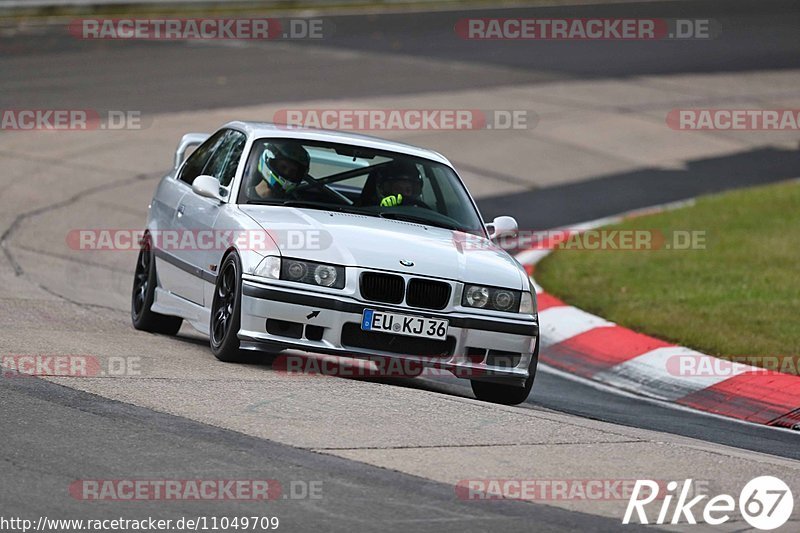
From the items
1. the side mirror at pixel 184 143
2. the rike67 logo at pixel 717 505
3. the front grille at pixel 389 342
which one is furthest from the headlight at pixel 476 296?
the side mirror at pixel 184 143

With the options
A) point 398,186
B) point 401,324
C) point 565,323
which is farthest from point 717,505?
point 565,323

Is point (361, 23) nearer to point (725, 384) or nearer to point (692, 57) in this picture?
point (692, 57)

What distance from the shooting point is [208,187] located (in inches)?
360

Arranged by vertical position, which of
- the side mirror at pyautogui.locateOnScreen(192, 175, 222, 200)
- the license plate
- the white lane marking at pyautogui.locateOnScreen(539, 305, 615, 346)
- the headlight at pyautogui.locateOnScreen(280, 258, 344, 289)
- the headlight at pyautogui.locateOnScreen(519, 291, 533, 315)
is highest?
the side mirror at pyautogui.locateOnScreen(192, 175, 222, 200)

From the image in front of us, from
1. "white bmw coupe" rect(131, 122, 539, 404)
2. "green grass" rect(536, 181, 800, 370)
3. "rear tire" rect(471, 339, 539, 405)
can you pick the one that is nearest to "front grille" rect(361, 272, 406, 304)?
"white bmw coupe" rect(131, 122, 539, 404)

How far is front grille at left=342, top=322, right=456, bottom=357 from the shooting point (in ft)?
26.6

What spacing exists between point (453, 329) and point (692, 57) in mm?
21628

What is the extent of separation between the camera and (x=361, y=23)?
31.4m

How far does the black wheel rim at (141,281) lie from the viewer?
1026 cm

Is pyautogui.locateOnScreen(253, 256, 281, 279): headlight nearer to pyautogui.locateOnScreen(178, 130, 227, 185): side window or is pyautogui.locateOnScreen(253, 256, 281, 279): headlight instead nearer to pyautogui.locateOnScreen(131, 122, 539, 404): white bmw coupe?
pyautogui.locateOnScreen(131, 122, 539, 404): white bmw coupe

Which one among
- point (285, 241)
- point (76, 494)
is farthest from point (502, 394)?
point (76, 494)

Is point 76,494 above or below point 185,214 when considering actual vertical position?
below

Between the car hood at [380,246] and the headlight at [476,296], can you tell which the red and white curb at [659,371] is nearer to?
the car hood at [380,246]

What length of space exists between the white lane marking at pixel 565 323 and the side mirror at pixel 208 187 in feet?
11.8
